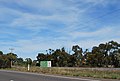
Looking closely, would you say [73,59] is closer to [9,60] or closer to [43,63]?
[9,60]

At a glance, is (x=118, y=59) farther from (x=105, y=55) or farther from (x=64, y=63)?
(x=64, y=63)

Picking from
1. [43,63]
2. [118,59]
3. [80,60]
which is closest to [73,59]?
[80,60]

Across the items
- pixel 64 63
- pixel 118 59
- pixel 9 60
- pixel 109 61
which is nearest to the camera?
pixel 9 60

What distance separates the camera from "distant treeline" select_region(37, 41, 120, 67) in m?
114

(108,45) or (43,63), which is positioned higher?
(108,45)

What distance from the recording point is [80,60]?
126688 millimetres

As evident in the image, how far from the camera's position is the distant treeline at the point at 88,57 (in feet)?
375

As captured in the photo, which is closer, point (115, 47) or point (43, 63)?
point (43, 63)

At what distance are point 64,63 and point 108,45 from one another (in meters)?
19.9

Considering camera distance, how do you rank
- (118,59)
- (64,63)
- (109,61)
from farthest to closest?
1. (64,63)
2. (109,61)
3. (118,59)

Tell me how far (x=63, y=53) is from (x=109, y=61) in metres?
20.6

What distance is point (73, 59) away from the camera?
408ft

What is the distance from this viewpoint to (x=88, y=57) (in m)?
122

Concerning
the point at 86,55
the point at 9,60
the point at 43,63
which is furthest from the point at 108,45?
the point at 43,63
